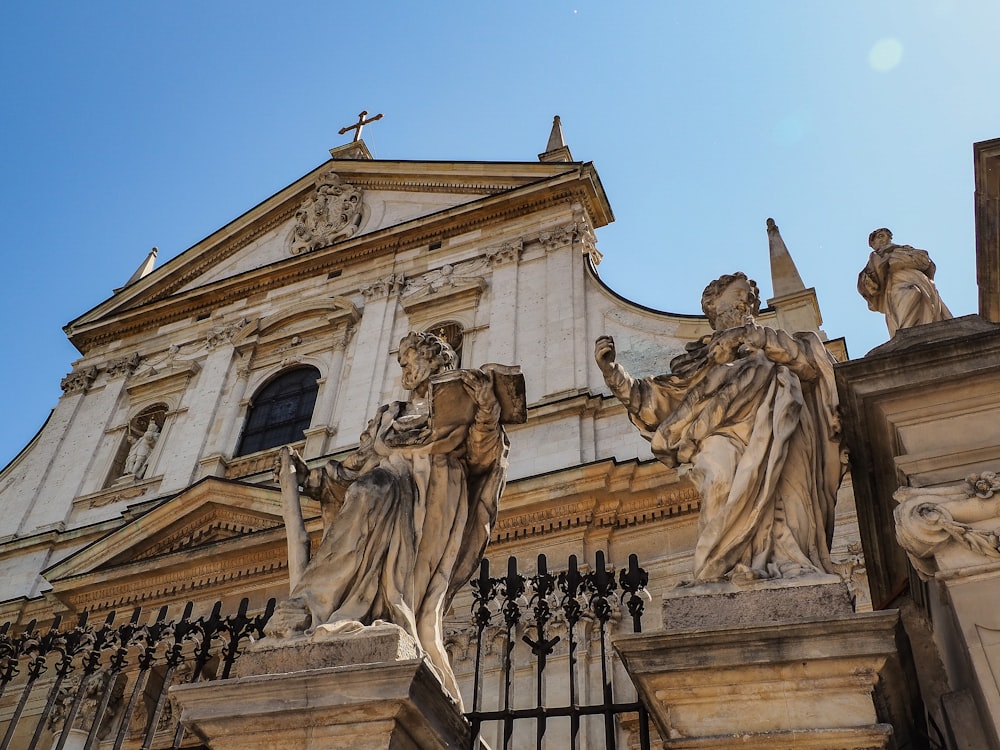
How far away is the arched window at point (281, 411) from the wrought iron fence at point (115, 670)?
350cm

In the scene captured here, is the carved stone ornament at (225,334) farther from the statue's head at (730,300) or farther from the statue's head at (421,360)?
the statue's head at (730,300)

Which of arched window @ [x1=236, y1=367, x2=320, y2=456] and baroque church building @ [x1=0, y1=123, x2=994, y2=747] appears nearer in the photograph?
baroque church building @ [x1=0, y1=123, x2=994, y2=747]

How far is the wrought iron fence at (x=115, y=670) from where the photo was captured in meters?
5.19

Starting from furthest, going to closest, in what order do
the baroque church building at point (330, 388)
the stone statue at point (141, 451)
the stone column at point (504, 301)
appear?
the stone statue at point (141, 451) → the stone column at point (504, 301) → the baroque church building at point (330, 388)

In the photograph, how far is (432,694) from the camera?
148 inches

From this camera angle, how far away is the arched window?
585 inches

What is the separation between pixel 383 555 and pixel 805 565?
1.73 m

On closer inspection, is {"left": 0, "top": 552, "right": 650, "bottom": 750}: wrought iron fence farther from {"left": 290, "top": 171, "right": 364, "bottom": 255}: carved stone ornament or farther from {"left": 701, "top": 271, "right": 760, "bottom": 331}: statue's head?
{"left": 290, "top": 171, "right": 364, "bottom": 255}: carved stone ornament

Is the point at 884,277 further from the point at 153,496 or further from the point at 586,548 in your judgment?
the point at 153,496

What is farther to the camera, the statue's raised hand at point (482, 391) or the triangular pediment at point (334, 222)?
the triangular pediment at point (334, 222)

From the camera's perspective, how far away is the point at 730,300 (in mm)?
4992

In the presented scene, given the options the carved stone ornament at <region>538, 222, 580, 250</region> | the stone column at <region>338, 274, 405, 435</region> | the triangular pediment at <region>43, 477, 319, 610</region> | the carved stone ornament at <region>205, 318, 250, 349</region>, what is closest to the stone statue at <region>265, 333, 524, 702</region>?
the triangular pediment at <region>43, 477, 319, 610</region>

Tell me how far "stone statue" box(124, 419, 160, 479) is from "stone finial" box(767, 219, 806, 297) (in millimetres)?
9843

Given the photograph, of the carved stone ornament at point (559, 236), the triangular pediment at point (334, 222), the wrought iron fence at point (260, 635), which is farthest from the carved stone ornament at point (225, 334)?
the wrought iron fence at point (260, 635)
